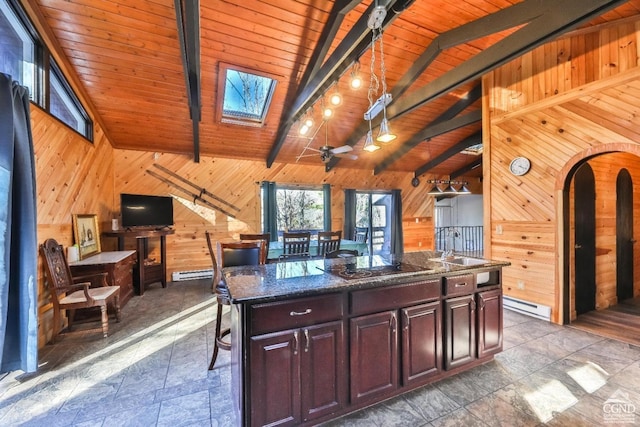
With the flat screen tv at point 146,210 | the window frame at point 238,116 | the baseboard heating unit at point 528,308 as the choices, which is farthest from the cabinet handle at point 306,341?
the flat screen tv at point 146,210

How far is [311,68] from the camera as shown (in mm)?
3734

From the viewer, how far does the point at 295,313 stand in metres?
1.61

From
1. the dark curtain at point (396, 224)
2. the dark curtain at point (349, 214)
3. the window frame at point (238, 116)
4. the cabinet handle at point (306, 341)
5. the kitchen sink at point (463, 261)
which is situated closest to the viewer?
the cabinet handle at point (306, 341)

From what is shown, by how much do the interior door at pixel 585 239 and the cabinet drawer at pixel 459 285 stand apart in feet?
8.08

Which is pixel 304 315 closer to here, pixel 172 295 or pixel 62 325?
pixel 62 325

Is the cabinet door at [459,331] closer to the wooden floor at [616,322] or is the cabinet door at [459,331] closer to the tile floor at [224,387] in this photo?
the tile floor at [224,387]

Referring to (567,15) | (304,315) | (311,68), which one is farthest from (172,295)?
(567,15)

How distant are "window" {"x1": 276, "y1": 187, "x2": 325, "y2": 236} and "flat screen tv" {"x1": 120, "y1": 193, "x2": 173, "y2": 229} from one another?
241cm

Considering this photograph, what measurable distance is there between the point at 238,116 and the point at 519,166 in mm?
4634

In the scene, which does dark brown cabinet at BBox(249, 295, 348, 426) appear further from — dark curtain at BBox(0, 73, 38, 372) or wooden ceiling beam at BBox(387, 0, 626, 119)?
wooden ceiling beam at BBox(387, 0, 626, 119)

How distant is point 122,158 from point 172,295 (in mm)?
2999

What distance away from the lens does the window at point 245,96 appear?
4.18 m

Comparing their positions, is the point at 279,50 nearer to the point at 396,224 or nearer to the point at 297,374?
the point at 297,374

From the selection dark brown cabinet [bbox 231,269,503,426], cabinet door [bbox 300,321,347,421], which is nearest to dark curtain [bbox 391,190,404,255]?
dark brown cabinet [bbox 231,269,503,426]
